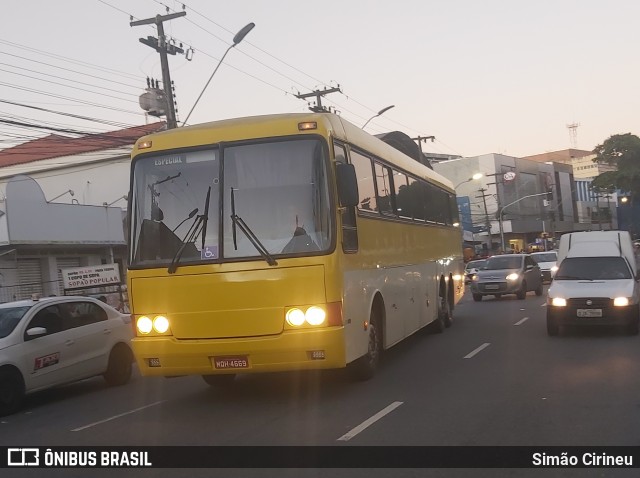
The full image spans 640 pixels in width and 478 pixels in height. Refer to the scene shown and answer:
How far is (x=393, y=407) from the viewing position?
7887 millimetres

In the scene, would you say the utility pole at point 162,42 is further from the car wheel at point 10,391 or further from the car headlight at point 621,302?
the car headlight at point 621,302

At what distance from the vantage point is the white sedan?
9.68 meters

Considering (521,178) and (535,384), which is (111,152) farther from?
(521,178)

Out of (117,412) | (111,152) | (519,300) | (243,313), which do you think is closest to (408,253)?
(243,313)

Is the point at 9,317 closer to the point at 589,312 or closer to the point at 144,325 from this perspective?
the point at 144,325

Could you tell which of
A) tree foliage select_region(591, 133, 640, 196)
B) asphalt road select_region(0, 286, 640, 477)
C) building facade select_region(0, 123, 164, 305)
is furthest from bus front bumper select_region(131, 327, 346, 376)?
tree foliage select_region(591, 133, 640, 196)

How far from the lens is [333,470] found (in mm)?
5668

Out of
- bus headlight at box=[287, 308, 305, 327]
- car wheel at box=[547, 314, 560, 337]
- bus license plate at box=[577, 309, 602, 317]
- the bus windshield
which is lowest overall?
car wheel at box=[547, 314, 560, 337]

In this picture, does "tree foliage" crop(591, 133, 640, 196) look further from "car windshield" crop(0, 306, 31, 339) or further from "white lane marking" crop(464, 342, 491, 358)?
"car windshield" crop(0, 306, 31, 339)

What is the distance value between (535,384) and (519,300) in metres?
15.8

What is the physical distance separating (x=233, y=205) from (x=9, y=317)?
4.54 m

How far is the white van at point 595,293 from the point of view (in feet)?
42.0

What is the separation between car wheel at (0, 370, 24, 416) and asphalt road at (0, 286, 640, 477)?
0.13 m

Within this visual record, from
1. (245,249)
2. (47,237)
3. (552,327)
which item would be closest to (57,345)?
(245,249)
